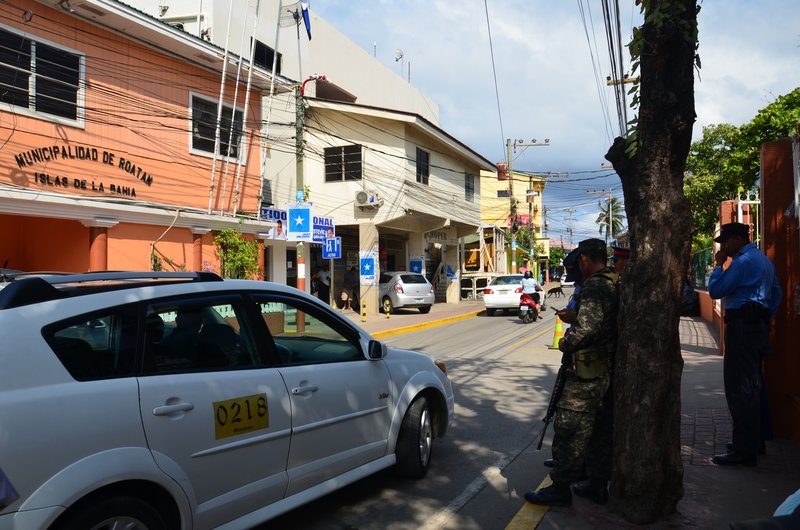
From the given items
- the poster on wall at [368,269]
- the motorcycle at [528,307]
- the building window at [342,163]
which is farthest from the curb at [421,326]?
the building window at [342,163]

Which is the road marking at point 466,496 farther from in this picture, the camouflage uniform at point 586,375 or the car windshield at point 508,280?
the car windshield at point 508,280

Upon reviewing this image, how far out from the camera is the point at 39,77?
11.8 metres

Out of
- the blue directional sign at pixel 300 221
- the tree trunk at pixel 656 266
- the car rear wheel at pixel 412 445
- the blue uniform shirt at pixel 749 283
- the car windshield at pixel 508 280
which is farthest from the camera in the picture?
the car windshield at pixel 508 280

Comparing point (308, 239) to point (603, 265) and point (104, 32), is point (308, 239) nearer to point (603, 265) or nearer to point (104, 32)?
point (104, 32)

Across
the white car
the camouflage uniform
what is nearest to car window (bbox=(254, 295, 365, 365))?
the white car

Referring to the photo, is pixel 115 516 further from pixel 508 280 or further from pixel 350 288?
pixel 350 288

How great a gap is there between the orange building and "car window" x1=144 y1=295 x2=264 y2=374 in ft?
29.6

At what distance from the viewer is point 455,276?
102 feet

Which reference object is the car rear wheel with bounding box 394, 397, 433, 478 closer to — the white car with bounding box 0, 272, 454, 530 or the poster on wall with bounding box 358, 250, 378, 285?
the white car with bounding box 0, 272, 454, 530

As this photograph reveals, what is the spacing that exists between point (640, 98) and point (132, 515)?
11.6ft

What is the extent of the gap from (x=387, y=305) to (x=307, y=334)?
17.7 meters

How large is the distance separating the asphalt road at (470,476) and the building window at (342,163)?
46.7ft

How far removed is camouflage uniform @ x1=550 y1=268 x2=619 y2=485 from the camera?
12.9ft

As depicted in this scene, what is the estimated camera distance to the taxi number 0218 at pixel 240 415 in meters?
3.21
